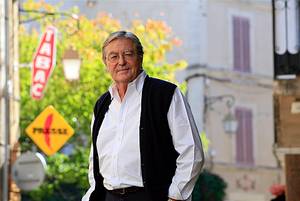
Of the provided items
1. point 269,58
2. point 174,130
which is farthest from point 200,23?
point 174,130

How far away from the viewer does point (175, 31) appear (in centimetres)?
3622

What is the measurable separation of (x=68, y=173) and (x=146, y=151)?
77.2 feet

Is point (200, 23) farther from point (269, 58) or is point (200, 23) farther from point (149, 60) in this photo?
point (149, 60)

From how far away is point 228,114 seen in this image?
3556 centimetres

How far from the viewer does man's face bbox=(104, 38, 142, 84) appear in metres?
4.71

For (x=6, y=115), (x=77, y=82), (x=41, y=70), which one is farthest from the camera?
(x=77, y=82)

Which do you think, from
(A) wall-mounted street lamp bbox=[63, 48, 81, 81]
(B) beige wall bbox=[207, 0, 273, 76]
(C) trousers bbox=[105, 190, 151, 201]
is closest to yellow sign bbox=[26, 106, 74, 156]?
(A) wall-mounted street lamp bbox=[63, 48, 81, 81]

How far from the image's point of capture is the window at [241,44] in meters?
37.1

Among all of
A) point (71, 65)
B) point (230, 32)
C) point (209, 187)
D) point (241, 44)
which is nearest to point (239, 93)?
point (241, 44)

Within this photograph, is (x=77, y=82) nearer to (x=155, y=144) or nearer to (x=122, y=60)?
(x=122, y=60)

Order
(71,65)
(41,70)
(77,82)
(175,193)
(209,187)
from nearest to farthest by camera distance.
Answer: (175,193) → (41,70) → (71,65) → (77,82) → (209,187)

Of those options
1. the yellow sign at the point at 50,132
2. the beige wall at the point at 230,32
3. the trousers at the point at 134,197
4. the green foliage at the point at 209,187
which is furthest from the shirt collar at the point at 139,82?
the beige wall at the point at 230,32

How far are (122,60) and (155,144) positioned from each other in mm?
408

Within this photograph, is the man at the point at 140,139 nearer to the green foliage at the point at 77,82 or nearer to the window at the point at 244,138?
the green foliage at the point at 77,82
